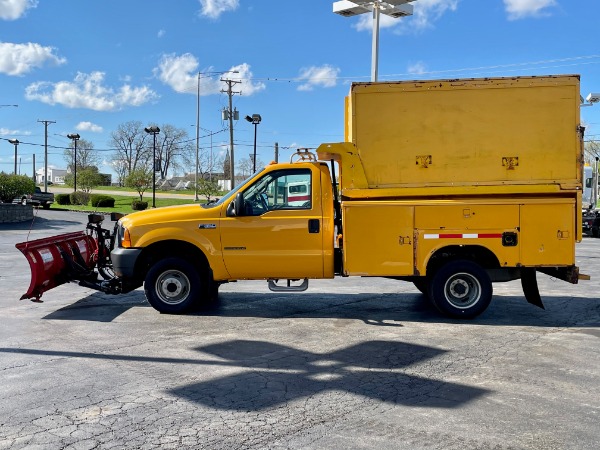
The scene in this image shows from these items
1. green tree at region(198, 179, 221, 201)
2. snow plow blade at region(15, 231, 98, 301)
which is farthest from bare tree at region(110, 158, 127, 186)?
snow plow blade at region(15, 231, 98, 301)

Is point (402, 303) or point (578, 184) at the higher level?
point (578, 184)

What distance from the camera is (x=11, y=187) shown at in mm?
31828

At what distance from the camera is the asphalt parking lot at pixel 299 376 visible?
412cm

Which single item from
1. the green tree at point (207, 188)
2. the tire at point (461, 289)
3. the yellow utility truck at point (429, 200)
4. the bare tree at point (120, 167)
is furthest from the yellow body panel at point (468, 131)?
the bare tree at point (120, 167)

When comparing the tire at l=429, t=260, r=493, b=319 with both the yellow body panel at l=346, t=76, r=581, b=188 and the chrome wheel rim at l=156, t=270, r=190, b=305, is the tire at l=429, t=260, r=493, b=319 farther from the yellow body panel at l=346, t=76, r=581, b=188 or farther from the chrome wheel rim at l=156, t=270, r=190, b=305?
the chrome wheel rim at l=156, t=270, r=190, b=305

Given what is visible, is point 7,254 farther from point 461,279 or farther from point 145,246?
point 461,279

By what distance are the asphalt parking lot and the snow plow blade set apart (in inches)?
18.5

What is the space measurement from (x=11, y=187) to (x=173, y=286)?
2745 cm

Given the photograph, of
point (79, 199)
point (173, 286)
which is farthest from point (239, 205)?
point (79, 199)

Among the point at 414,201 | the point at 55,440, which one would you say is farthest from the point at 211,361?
the point at 414,201

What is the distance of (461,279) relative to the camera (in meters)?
7.97

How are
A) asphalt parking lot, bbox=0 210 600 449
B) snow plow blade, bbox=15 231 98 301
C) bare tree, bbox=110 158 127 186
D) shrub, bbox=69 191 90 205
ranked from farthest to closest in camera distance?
bare tree, bbox=110 158 127 186, shrub, bbox=69 191 90 205, snow plow blade, bbox=15 231 98 301, asphalt parking lot, bbox=0 210 600 449

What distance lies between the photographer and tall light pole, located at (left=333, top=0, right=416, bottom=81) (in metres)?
21.0

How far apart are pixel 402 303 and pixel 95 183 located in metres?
61.6
